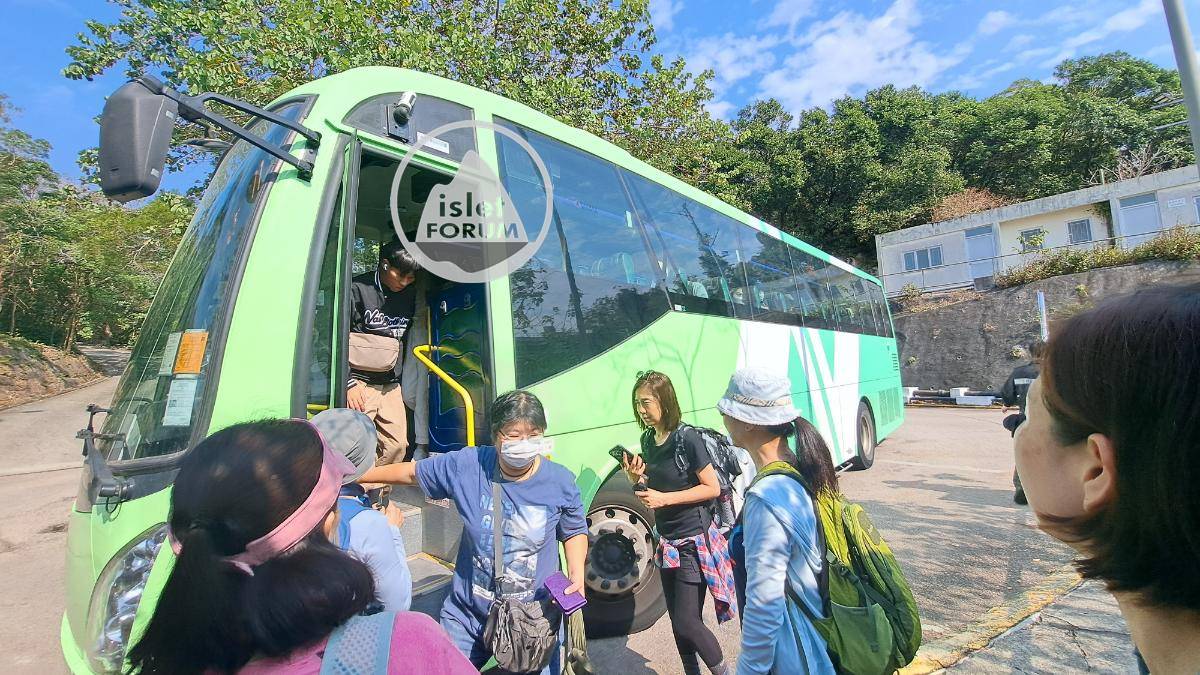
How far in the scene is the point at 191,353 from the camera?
2.15 metres

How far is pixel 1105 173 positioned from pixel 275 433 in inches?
1535

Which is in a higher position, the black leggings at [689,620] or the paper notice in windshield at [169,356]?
the paper notice in windshield at [169,356]

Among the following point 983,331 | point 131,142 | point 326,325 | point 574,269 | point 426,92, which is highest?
point 426,92

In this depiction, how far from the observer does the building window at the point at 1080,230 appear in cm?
2388

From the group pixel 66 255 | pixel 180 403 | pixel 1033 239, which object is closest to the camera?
pixel 180 403

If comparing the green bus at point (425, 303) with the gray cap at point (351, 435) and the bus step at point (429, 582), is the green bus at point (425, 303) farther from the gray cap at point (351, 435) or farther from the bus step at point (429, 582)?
the bus step at point (429, 582)

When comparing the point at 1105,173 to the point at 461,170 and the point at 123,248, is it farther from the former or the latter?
the point at 123,248

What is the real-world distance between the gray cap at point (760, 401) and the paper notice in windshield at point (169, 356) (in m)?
2.15

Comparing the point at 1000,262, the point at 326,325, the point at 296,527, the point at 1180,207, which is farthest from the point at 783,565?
the point at 1180,207

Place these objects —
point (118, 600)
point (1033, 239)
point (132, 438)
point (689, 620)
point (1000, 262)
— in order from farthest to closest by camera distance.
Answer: point (1000, 262)
point (1033, 239)
point (689, 620)
point (132, 438)
point (118, 600)

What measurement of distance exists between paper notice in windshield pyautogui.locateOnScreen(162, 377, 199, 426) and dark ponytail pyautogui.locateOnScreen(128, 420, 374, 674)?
3.88 feet

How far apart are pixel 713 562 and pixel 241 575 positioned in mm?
2315

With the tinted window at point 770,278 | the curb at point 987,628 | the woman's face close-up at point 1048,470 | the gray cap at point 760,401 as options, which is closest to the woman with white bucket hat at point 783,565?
the gray cap at point 760,401

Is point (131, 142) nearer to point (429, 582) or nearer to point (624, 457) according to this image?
point (429, 582)
